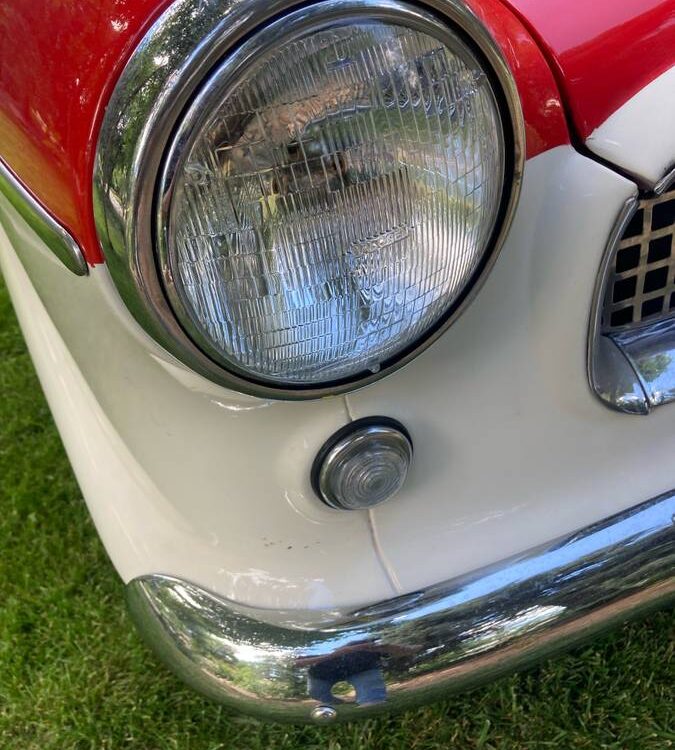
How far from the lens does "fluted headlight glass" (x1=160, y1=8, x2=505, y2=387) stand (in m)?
0.71

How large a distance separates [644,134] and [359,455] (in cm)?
46

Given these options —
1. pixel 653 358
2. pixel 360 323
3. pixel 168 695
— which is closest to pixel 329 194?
pixel 360 323

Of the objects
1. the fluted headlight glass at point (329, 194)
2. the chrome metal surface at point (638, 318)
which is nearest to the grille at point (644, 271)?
the chrome metal surface at point (638, 318)

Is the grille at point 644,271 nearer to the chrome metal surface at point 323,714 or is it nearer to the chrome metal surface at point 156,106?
the chrome metal surface at point 156,106

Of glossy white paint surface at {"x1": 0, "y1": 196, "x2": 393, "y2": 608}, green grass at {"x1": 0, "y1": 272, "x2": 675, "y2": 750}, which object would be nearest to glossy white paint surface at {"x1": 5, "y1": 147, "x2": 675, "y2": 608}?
glossy white paint surface at {"x1": 0, "y1": 196, "x2": 393, "y2": 608}

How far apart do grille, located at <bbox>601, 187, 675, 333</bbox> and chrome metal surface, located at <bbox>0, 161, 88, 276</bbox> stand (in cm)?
58

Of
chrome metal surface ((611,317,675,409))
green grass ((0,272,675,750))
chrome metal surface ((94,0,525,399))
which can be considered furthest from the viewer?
green grass ((0,272,675,750))

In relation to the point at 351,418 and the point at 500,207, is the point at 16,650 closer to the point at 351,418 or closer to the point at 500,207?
the point at 351,418

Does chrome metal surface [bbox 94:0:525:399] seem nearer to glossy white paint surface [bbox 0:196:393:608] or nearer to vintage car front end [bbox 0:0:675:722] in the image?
vintage car front end [bbox 0:0:675:722]

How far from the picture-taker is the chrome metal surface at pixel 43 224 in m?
0.82

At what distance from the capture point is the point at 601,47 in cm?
90

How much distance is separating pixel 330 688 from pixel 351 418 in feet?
0.99

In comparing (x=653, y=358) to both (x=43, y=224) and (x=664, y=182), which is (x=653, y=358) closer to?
(x=664, y=182)

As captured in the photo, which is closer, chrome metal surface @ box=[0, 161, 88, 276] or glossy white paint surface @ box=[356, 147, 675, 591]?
chrome metal surface @ box=[0, 161, 88, 276]
